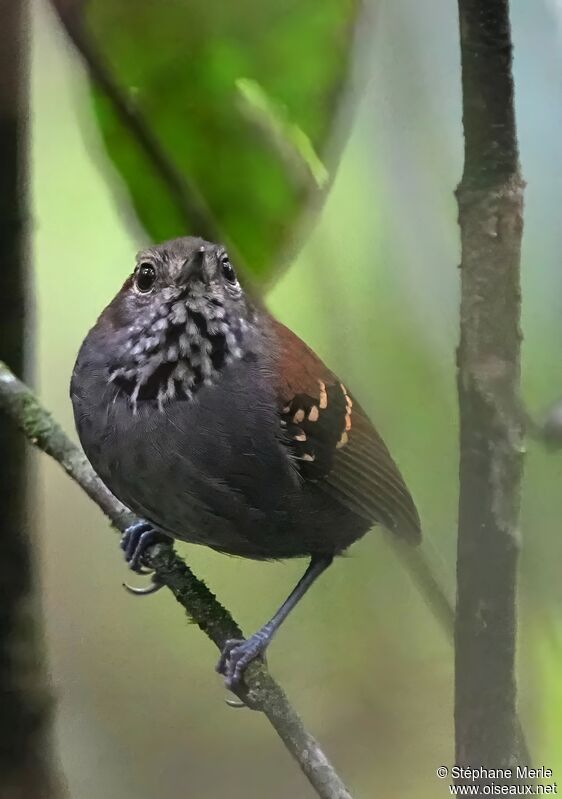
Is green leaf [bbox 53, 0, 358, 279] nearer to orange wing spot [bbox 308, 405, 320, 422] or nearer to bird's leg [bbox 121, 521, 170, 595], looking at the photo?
orange wing spot [bbox 308, 405, 320, 422]

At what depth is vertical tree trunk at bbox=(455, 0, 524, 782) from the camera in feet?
3.13

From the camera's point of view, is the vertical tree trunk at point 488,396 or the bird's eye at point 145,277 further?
the bird's eye at point 145,277

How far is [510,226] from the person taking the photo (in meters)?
0.98

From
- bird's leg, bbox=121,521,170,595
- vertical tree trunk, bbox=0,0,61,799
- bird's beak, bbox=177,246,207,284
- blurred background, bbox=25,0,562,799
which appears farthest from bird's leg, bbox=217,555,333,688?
bird's beak, bbox=177,246,207,284

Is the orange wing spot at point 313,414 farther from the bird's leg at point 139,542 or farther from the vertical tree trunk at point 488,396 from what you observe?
the bird's leg at point 139,542

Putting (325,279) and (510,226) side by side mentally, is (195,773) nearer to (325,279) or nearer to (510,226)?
(325,279)

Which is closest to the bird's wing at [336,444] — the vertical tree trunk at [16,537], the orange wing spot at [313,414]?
the orange wing spot at [313,414]

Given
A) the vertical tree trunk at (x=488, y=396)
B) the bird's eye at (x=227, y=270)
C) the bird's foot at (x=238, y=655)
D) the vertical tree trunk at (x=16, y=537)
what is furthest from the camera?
the vertical tree trunk at (x=16, y=537)

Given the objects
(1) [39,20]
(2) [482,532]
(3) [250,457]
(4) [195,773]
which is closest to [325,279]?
(3) [250,457]

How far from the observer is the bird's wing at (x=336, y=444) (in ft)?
3.71

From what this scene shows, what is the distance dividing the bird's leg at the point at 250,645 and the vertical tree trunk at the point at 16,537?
403 mm

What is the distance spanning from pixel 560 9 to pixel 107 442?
88 cm

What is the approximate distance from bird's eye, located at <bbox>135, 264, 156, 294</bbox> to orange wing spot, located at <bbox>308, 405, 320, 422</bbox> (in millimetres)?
289

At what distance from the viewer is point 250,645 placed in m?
1.19
